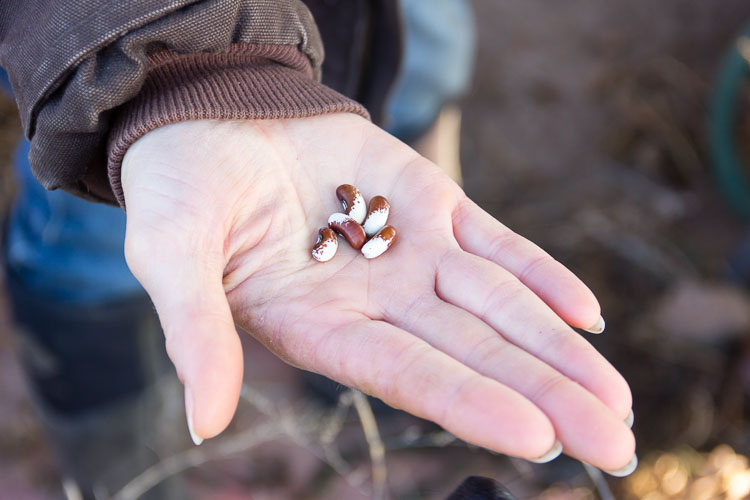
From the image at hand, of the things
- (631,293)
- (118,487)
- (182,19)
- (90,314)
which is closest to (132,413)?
(118,487)

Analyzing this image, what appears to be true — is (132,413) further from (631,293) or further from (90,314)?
(631,293)

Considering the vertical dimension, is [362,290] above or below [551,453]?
below

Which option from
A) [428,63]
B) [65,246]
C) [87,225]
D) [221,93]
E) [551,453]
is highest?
[221,93]

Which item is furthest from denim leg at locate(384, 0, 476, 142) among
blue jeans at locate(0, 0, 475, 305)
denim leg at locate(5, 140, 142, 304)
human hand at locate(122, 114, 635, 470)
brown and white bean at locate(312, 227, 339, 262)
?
denim leg at locate(5, 140, 142, 304)

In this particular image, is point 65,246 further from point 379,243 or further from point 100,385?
point 379,243

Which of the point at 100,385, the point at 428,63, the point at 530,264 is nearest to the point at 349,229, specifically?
the point at 530,264

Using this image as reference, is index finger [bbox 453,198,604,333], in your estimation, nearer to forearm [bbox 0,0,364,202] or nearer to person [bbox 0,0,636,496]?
person [bbox 0,0,636,496]
